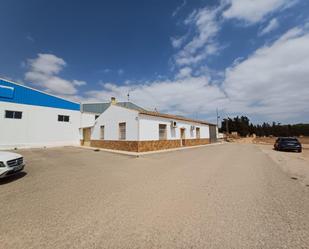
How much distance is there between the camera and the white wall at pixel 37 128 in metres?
18.1

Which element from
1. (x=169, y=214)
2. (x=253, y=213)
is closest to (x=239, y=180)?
(x=253, y=213)

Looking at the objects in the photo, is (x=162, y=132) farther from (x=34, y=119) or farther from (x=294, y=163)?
(x=34, y=119)

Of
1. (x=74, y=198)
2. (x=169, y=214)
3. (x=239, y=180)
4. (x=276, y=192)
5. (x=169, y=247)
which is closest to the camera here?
(x=169, y=247)

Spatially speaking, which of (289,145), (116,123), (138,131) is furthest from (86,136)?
(289,145)

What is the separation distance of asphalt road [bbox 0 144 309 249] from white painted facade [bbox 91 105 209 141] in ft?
31.4

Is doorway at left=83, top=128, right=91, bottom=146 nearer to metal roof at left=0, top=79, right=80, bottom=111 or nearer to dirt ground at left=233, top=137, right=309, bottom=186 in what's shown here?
metal roof at left=0, top=79, right=80, bottom=111

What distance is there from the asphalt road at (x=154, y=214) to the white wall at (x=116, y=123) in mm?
9720

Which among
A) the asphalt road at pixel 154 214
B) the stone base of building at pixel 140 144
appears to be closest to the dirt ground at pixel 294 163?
the asphalt road at pixel 154 214

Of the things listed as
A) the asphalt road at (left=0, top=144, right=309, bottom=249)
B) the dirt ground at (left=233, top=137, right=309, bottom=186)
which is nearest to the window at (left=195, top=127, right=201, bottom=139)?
the dirt ground at (left=233, top=137, right=309, bottom=186)

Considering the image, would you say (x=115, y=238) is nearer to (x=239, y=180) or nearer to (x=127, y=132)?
(x=239, y=180)

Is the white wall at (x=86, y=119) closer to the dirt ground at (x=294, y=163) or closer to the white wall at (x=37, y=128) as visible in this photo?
the white wall at (x=37, y=128)

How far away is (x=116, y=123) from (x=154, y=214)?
14754mm

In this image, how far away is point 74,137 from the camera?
23.8 m

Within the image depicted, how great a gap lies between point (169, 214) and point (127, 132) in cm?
1292
